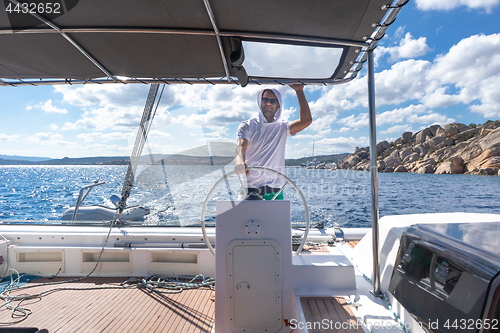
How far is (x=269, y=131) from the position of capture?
167 cm

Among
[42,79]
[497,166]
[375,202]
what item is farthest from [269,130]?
[497,166]

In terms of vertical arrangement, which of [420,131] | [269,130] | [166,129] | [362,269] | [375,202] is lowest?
[362,269]

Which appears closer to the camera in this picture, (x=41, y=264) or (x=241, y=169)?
(x=241, y=169)

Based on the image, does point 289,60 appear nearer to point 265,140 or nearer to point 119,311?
point 265,140

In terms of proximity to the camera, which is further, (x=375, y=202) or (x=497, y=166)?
(x=497, y=166)

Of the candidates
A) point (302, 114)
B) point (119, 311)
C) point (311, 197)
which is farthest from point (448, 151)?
point (119, 311)

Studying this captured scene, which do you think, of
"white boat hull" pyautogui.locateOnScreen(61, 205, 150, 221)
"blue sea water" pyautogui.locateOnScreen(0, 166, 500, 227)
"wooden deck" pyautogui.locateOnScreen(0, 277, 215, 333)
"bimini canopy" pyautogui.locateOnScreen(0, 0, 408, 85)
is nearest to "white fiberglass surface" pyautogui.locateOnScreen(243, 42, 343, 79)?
"bimini canopy" pyautogui.locateOnScreen(0, 0, 408, 85)

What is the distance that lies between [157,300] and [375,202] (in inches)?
58.3

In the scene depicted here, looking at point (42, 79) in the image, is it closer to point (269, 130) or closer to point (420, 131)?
point (269, 130)

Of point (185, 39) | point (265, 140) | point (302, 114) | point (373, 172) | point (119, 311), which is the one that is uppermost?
point (185, 39)

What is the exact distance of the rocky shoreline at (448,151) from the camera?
768 inches

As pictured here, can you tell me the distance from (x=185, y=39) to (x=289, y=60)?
1.83 feet

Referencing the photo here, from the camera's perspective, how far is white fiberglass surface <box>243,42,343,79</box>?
4.25 ft

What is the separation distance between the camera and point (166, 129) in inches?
121
